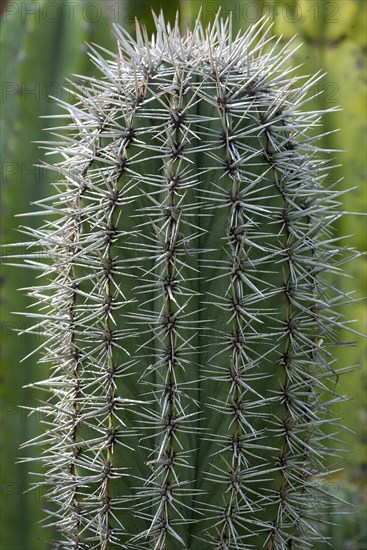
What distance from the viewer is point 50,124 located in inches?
104

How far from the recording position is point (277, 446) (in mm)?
1519

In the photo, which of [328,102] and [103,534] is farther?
[328,102]

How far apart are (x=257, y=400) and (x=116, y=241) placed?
0.39 m

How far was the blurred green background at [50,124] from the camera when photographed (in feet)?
8.18

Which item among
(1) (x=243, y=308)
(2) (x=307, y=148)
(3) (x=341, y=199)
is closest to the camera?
(1) (x=243, y=308)

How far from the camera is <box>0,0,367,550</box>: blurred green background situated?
8.18 ft

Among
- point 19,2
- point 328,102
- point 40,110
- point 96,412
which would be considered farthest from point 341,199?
point 96,412

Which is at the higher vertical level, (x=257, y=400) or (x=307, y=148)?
(x=307, y=148)

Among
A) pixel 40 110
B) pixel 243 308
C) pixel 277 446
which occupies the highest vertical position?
pixel 40 110

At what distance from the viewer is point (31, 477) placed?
2.48m

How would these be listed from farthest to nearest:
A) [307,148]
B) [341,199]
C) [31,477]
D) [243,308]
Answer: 1. [341,199]
2. [31,477]
3. [307,148]
4. [243,308]

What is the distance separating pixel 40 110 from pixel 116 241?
4.23 ft

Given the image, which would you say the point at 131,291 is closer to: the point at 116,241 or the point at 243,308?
the point at 116,241

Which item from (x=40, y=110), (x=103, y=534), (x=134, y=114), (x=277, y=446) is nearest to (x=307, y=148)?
(x=134, y=114)
